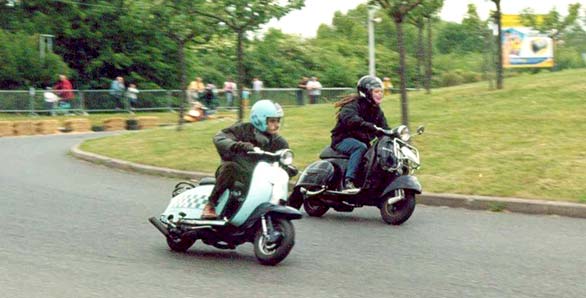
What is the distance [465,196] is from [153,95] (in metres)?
27.4

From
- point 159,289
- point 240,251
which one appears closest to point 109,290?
point 159,289

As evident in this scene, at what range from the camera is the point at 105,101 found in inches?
1489

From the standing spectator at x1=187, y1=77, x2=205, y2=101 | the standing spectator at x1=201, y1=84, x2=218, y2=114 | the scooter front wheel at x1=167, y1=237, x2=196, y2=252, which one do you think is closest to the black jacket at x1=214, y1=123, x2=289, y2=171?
the scooter front wheel at x1=167, y1=237, x2=196, y2=252

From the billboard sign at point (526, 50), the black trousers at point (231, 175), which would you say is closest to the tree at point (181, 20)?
the black trousers at point (231, 175)

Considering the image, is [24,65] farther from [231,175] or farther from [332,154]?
[231,175]

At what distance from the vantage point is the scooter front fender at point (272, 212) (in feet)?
27.8

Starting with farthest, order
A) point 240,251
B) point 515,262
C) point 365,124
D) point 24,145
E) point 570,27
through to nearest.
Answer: point 570,27 < point 24,145 < point 365,124 < point 240,251 < point 515,262

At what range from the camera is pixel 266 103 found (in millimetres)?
8945

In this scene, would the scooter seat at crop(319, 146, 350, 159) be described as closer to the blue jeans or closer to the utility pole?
the blue jeans

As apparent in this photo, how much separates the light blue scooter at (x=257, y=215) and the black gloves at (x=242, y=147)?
0.04 metres

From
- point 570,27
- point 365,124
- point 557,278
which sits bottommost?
point 557,278

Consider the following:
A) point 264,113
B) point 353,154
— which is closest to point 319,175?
point 353,154

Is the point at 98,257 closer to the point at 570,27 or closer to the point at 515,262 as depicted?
the point at 515,262

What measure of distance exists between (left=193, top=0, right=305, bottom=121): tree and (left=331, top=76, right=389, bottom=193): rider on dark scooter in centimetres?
1067
